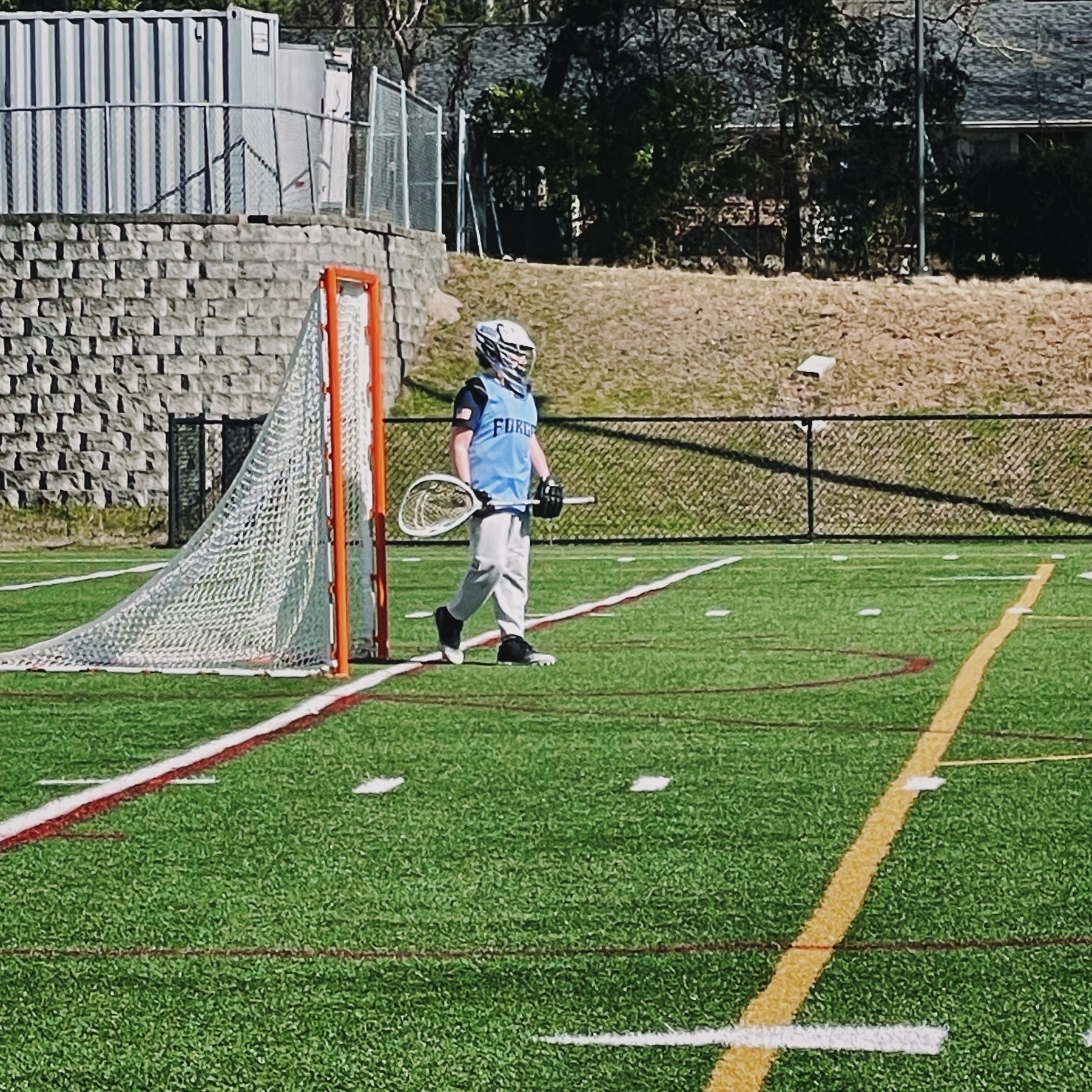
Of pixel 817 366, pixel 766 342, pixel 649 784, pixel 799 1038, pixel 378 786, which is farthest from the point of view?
pixel 766 342

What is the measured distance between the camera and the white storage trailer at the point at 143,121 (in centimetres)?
2869

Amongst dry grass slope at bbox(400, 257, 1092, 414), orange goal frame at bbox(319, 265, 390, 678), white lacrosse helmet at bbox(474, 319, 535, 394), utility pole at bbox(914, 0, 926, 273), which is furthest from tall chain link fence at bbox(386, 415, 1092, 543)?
white lacrosse helmet at bbox(474, 319, 535, 394)

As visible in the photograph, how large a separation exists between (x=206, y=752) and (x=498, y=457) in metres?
3.05

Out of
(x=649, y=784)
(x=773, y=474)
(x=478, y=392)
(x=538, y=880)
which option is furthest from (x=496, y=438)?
(x=773, y=474)

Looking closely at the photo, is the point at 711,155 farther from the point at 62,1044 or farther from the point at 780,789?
the point at 62,1044

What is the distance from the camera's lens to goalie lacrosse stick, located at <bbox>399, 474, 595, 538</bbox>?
39.5 feet

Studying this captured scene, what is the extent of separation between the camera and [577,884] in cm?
682

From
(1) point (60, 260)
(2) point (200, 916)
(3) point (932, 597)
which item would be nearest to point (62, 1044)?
(2) point (200, 916)

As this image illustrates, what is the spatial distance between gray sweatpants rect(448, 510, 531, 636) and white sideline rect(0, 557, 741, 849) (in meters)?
0.51

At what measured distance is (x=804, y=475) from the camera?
2730cm

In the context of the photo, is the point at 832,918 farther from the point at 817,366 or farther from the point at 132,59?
the point at 817,366

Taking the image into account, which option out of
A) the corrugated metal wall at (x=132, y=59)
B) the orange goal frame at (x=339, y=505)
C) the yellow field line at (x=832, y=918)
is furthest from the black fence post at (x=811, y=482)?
the yellow field line at (x=832, y=918)

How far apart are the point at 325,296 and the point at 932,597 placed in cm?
663

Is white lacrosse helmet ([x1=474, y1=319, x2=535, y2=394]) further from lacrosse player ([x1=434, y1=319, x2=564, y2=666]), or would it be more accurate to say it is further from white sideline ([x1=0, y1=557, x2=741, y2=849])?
white sideline ([x1=0, y1=557, x2=741, y2=849])
